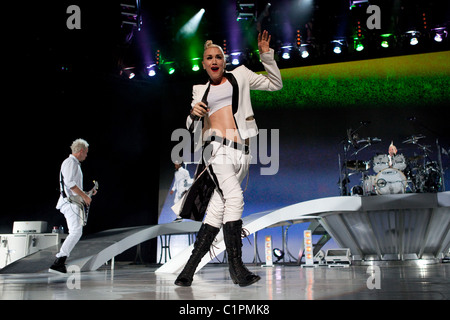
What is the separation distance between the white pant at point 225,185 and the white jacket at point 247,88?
0.16m

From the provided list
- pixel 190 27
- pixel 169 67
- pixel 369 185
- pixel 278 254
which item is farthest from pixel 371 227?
pixel 169 67

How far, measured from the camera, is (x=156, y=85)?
37.4 ft

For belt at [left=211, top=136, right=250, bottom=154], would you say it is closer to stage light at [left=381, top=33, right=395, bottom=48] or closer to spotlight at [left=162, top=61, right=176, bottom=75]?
stage light at [left=381, top=33, right=395, bottom=48]

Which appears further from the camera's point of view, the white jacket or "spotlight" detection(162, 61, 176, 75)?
"spotlight" detection(162, 61, 176, 75)

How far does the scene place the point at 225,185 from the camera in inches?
104

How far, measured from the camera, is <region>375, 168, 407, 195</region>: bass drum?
20.2 ft

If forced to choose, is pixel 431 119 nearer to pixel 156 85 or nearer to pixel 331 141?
pixel 331 141

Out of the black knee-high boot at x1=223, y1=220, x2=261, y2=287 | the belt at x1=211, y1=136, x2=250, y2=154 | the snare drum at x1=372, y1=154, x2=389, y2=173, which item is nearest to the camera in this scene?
the black knee-high boot at x1=223, y1=220, x2=261, y2=287

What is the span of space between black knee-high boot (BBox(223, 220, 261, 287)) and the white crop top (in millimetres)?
791

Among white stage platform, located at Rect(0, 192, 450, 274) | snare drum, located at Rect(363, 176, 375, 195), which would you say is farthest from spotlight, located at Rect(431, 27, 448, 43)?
white stage platform, located at Rect(0, 192, 450, 274)

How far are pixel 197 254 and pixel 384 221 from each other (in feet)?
13.6

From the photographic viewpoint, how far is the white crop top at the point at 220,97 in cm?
280

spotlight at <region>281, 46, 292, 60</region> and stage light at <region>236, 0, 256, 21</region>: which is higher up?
stage light at <region>236, 0, 256, 21</region>

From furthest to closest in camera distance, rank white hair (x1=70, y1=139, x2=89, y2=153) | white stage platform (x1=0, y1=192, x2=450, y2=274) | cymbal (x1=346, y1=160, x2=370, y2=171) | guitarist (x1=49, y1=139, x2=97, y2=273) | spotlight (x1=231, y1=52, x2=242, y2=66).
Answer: spotlight (x1=231, y1=52, x2=242, y2=66), cymbal (x1=346, y1=160, x2=370, y2=171), white stage platform (x1=0, y1=192, x2=450, y2=274), white hair (x1=70, y1=139, x2=89, y2=153), guitarist (x1=49, y1=139, x2=97, y2=273)
